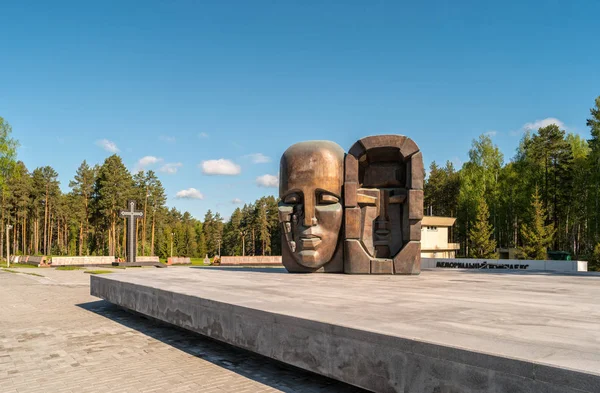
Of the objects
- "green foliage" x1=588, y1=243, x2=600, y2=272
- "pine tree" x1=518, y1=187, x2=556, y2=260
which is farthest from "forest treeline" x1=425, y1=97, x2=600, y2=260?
"green foliage" x1=588, y1=243, x2=600, y2=272

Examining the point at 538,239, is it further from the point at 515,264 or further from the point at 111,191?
the point at 111,191

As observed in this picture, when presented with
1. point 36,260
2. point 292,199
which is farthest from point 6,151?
point 292,199

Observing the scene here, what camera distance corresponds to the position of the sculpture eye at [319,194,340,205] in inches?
559

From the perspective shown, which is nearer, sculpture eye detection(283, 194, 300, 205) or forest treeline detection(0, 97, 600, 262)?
sculpture eye detection(283, 194, 300, 205)

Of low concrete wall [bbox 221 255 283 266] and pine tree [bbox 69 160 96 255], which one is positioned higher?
pine tree [bbox 69 160 96 255]

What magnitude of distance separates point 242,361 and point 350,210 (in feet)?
25.1

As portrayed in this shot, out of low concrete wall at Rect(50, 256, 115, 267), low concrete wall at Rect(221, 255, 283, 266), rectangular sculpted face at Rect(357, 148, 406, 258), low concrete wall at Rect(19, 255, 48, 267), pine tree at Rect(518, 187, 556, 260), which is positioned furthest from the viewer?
low concrete wall at Rect(221, 255, 283, 266)

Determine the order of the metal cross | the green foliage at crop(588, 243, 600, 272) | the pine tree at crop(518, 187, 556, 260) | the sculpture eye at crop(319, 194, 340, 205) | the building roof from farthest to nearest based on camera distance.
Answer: the building roof → the metal cross → the pine tree at crop(518, 187, 556, 260) → the green foliage at crop(588, 243, 600, 272) → the sculpture eye at crop(319, 194, 340, 205)

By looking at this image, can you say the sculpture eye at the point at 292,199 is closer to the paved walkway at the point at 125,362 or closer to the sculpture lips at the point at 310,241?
the sculpture lips at the point at 310,241

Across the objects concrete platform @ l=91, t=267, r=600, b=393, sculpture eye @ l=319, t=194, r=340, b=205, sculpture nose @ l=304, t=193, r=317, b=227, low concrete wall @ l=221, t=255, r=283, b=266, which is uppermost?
sculpture eye @ l=319, t=194, r=340, b=205

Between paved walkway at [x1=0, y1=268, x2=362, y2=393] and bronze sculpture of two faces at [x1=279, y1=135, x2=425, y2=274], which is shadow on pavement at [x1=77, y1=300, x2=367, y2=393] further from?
bronze sculpture of two faces at [x1=279, y1=135, x2=425, y2=274]

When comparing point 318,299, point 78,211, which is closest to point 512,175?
point 318,299

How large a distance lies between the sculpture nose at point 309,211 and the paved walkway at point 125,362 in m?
5.49

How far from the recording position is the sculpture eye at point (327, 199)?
46.6 ft
